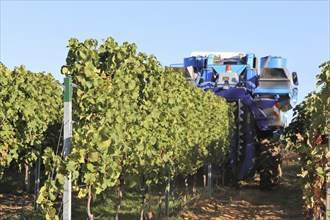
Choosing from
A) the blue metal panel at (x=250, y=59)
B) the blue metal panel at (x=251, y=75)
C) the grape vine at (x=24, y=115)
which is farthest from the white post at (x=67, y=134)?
the blue metal panel at (x=250, y=59)

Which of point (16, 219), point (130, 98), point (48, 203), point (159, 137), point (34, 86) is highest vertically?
point (34, 86)

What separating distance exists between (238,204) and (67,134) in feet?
21.4

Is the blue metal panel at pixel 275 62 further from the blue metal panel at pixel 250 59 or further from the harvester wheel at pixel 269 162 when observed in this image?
the harvester wheel at pixel 269 162

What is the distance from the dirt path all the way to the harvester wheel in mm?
237

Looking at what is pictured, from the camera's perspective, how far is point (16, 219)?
8773 mm

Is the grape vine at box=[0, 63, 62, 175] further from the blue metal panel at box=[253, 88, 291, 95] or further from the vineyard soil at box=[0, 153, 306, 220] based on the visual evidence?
the blue metal panel at box=[253, 88, 291, 95]

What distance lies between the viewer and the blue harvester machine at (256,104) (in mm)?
11680

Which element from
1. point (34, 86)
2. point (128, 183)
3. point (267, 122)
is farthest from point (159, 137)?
point (267, 122)

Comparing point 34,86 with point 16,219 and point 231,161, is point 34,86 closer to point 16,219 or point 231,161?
point 16,219

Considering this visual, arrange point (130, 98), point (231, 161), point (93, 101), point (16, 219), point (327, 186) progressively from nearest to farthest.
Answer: point (93, 101) < point (130, 98) < point (327, 186) < point (16, 219) < point (231, 161)

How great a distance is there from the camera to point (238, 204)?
1030cm

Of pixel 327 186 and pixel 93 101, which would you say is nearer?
pixel 93 101

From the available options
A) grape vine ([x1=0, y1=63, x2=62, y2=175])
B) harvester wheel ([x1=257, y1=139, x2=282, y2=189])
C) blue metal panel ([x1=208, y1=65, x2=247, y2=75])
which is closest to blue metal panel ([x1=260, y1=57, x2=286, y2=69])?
blue metal panel ([x1=208, y1=65, x2=247, y2=75])

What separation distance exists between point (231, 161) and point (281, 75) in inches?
95.1
